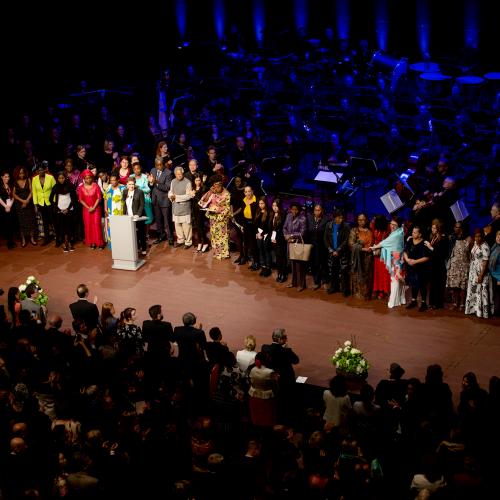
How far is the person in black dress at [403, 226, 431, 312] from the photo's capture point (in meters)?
12.0

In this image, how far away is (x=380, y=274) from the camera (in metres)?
12.6

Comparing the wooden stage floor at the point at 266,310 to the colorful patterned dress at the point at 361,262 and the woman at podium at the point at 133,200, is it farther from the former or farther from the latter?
the woman at podium at the point at 133,200

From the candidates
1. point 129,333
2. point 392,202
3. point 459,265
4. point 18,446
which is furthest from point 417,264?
point 18,446

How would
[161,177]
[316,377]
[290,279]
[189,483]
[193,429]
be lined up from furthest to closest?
[161,177]
[290,279]
[316,377]
[193,429]
[189,483]

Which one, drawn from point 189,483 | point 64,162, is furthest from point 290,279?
point 189,483

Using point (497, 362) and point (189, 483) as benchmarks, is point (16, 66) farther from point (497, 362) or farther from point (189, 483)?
point (189, 483)

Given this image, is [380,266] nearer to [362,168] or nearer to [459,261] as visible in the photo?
[459,261]

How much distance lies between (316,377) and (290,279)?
10.6 ft

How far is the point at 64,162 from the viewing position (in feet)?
54.2

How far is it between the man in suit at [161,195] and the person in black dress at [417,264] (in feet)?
15.6

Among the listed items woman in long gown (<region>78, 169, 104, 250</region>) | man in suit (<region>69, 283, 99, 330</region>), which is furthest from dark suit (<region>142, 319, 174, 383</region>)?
woman in long gown (<region>78, 169, 104, 250</region>)

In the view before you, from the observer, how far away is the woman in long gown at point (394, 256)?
40.2 ft

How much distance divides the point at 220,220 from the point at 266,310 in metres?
2.35

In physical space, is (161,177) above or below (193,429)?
above
